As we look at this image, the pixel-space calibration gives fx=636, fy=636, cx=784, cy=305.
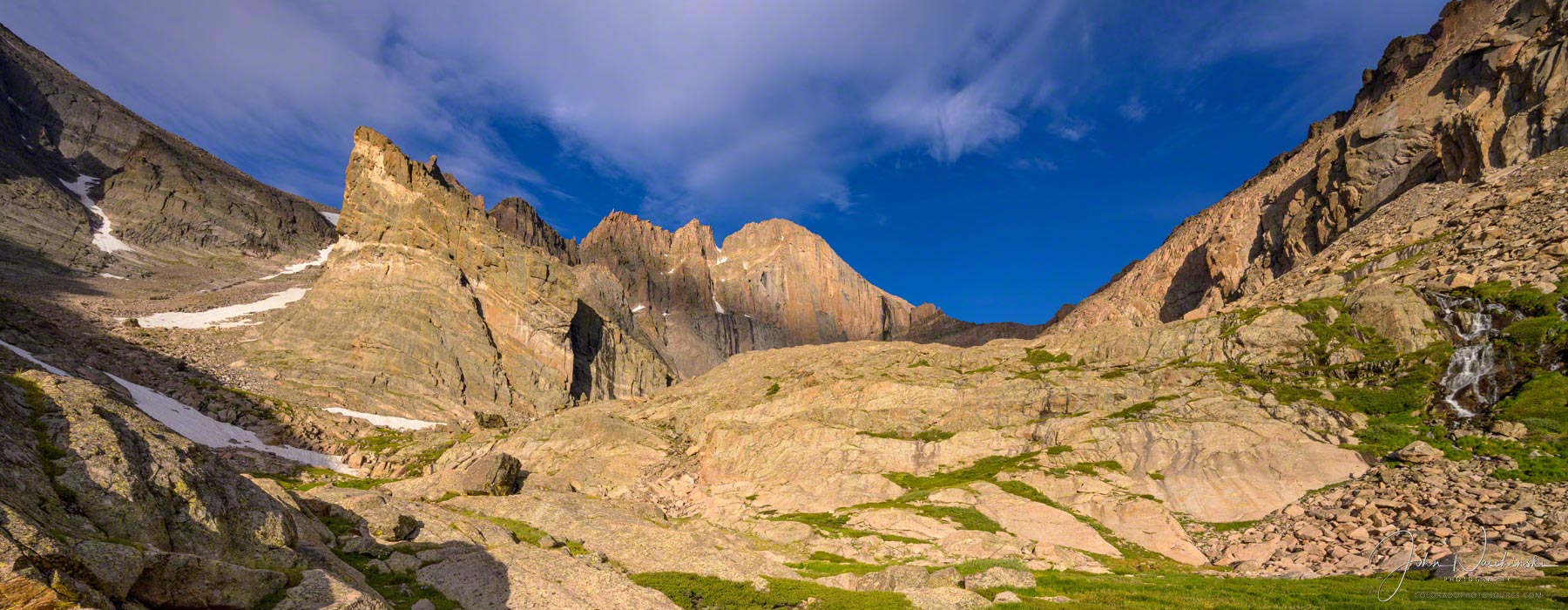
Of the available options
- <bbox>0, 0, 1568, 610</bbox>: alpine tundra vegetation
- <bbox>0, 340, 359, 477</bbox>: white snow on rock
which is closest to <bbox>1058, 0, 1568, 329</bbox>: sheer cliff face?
<bbox>0, 0, 1568, 610</bbox>: alpine tundra vegetation

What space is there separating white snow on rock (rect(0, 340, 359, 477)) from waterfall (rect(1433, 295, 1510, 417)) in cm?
12497

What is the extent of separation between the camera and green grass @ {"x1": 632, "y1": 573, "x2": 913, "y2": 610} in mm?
25875

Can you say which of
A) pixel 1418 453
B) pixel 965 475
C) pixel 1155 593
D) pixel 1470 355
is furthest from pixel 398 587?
pixel 1470 355

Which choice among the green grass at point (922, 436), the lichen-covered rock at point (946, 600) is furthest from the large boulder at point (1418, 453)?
the lichen-covered rock at point (946, 600)

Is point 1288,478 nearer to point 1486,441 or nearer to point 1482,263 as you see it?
point 1486,441

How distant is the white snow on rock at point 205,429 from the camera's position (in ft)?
288

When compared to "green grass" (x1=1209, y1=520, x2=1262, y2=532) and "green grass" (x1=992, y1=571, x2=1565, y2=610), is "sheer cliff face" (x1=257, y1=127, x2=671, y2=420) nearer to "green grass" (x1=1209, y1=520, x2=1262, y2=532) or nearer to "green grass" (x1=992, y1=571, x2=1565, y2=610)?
"green grass" (x1=1209, y1=520, x2=1262, y2=532)

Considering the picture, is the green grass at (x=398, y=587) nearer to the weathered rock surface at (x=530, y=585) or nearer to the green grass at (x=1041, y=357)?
the weathered rock surface at (x=530, y=585)

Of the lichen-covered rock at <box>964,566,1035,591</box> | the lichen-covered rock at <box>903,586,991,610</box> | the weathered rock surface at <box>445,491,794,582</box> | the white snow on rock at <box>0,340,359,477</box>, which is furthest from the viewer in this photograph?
the white snow on rock at <box>0,340,359,477</box>

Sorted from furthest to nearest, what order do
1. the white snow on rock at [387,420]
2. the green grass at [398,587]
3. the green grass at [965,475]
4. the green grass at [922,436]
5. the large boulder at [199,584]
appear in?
1. the white snow on rock at [387,420]
2. the green grass at [922,436]
3. the green grass at [965,475]
4. the green grass at [398,587]
5. the large boulder at [199,584]

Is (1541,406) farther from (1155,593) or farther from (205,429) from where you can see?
(205,429)

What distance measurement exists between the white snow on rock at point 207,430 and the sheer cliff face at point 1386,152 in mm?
137854

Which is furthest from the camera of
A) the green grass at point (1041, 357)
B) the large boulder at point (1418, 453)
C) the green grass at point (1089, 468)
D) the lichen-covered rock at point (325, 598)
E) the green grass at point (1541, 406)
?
the green grass at point (1041, 357)

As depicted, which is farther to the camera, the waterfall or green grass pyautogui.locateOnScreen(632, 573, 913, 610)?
the waterfall
